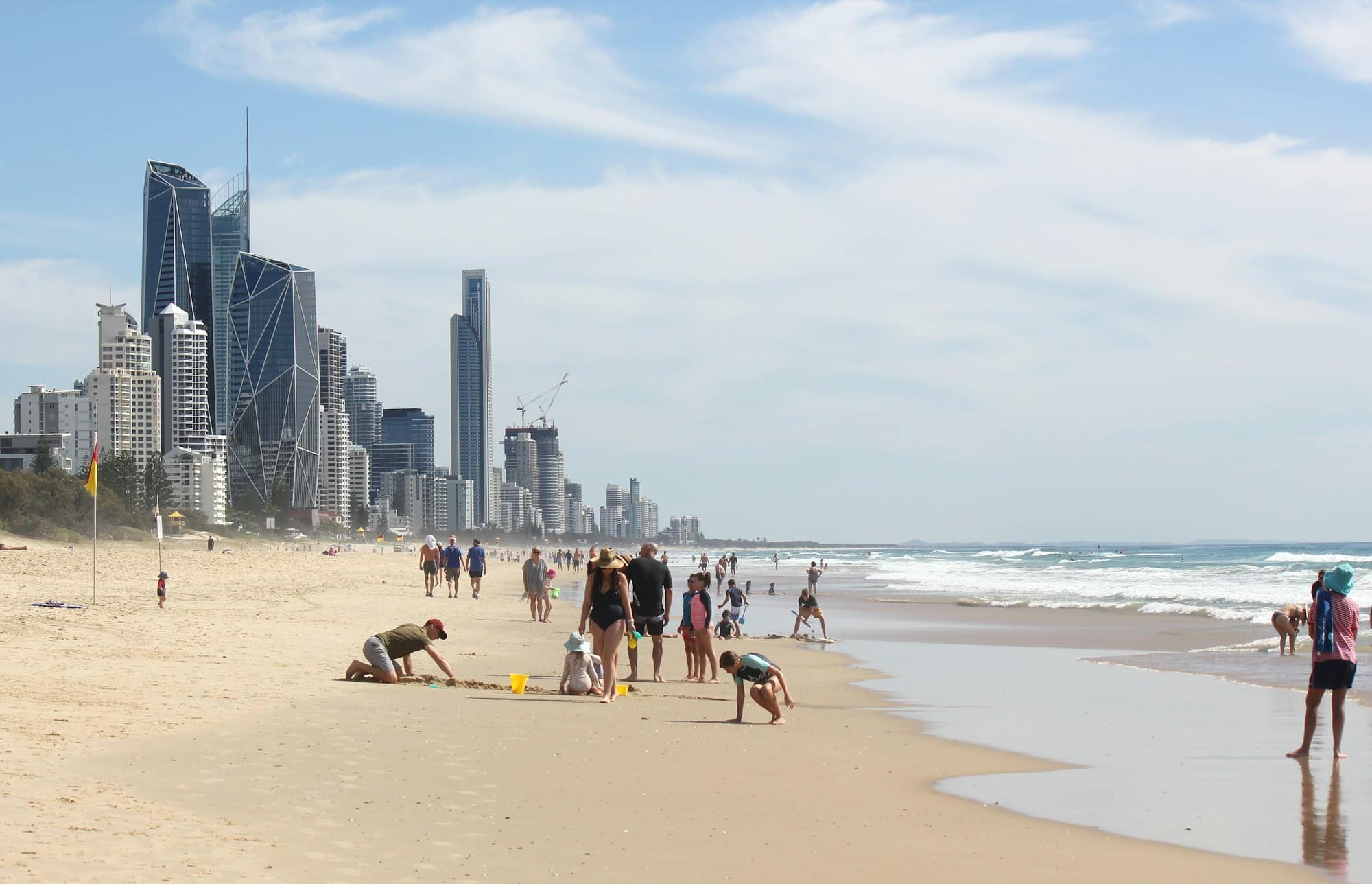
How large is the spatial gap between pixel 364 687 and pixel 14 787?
5.31m

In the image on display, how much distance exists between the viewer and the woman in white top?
12072 millimetres

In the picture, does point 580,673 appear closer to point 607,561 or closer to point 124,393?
point 607,561

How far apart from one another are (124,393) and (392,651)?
190311 mm

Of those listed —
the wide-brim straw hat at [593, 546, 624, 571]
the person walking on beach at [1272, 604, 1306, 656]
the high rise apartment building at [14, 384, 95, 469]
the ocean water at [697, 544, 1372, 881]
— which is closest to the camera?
the ocean water at [697, 544, 1372, 881]

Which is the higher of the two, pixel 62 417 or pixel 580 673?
pixel 62 417

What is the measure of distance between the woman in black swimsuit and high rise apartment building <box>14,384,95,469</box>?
184 m

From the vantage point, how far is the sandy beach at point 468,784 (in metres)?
5.79

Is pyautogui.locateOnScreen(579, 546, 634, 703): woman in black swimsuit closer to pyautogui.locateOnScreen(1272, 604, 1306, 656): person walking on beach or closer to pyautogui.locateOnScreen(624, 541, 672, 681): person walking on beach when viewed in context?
pyautogui.locateOnScreen(624, 541, 672, 681): person walking on beach

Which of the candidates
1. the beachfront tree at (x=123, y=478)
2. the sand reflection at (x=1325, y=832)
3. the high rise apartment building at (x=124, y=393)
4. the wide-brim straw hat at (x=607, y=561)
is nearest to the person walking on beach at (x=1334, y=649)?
the sand reflection at (x=1325, y=832)

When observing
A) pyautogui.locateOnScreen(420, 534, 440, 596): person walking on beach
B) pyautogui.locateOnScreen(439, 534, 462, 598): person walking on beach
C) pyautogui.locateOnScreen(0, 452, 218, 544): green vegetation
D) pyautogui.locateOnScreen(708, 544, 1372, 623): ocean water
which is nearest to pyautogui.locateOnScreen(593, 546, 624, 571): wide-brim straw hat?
pyautogui.locateOnScreen(439, 534, 462, 598): person walking on beach

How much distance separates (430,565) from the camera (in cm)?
3297

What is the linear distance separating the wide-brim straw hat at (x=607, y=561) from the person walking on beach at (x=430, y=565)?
2027 centimetres

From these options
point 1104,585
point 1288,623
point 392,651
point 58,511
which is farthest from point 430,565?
point 58,511

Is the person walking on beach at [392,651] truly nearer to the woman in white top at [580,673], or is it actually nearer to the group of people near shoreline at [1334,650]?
the woman in white top at [580,673]
